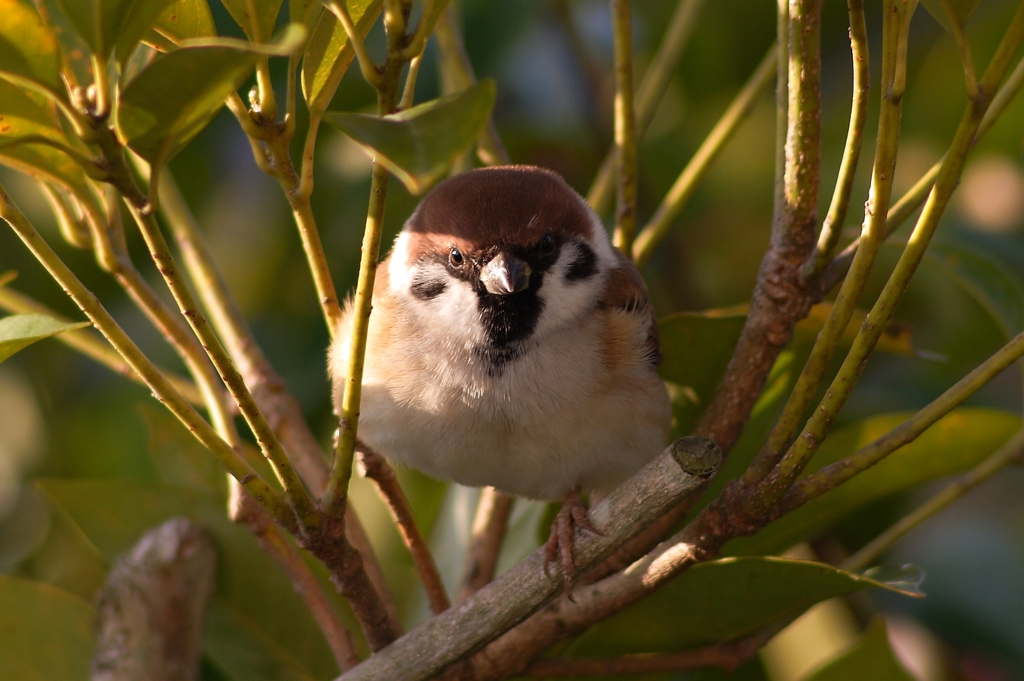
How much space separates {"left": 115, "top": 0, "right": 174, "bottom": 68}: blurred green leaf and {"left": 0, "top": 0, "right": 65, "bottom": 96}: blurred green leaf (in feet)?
0.19

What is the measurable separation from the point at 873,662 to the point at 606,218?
4.55 feet

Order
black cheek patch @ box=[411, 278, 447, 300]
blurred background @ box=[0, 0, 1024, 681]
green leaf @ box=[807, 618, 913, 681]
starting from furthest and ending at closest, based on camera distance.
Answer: blurred background @ box=[0, 0, 1024, 681]
black cheek patch @ box=[411, 278, 447, 300]
green leaf @ box=[807, 618, 913, 681]

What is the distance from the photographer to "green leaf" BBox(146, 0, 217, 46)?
117 centimetres

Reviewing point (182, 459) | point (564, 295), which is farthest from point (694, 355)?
point (182, 459)

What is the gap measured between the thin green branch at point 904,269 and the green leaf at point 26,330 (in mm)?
874

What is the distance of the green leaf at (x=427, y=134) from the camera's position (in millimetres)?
798

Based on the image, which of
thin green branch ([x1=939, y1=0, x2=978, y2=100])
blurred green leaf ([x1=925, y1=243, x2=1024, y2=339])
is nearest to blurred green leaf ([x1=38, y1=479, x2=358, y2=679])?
blurred green leaf ([x1=925, y1=243, x2=1024, y2=339])

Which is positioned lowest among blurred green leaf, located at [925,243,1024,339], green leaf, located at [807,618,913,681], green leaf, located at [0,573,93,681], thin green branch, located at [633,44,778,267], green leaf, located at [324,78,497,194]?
green leaf, located at [0,573,93,681]

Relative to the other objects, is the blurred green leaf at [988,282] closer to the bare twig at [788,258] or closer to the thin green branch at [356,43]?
the bare twig at [788,258]

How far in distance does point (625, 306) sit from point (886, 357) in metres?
1.18

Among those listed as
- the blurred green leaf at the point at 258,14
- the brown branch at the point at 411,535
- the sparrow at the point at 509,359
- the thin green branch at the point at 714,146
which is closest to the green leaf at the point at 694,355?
the sparrow at the point at 509,359

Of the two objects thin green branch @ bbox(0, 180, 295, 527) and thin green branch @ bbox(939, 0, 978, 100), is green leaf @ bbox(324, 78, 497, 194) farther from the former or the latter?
thin green branch @ bbox(939, 0, 978, 100)

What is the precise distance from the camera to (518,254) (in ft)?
6.68

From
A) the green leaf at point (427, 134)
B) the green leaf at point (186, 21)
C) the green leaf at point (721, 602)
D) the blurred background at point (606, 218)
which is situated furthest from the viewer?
the blurred background at point (606, 218)
